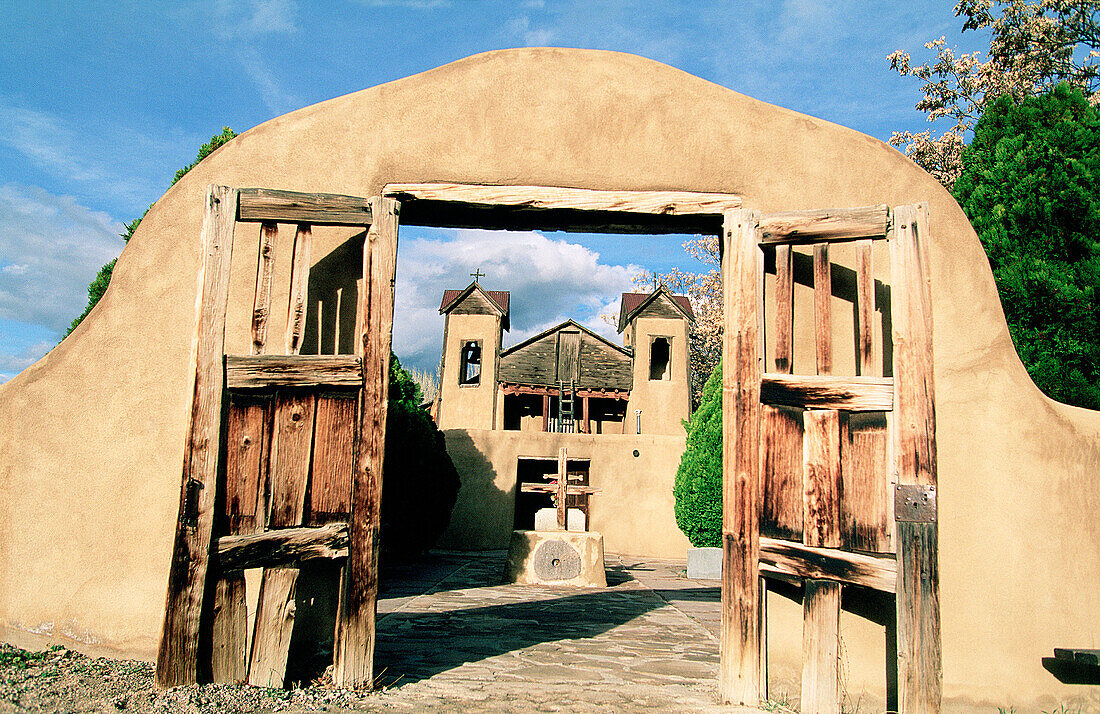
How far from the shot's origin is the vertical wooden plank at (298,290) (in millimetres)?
4316

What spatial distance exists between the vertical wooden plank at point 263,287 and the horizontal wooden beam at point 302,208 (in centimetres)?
10

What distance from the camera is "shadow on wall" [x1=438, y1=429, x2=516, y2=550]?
18.0 meters

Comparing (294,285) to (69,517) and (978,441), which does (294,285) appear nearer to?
(69,517)

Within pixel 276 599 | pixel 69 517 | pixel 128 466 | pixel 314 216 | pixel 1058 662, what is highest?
pixel 314 216

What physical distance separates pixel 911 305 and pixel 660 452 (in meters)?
14.7

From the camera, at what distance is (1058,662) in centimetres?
415

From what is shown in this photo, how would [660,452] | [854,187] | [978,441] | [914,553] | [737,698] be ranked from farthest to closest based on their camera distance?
[660,452] → [854,187] → [978,441] → [737,698] → [914,553]

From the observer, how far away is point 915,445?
3951 millimetres

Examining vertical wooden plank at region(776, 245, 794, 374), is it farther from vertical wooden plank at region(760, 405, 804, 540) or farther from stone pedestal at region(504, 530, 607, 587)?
stone pedestal at region(504, 530, 607, 587)

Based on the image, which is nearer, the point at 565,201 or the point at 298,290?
the point at 298,290

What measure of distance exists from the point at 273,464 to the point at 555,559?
27.3 feet

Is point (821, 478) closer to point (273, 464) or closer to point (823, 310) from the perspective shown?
point (823, 310)

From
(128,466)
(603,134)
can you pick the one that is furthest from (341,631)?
(603,134)

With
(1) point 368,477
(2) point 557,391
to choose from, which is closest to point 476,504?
(2) point 557,391
